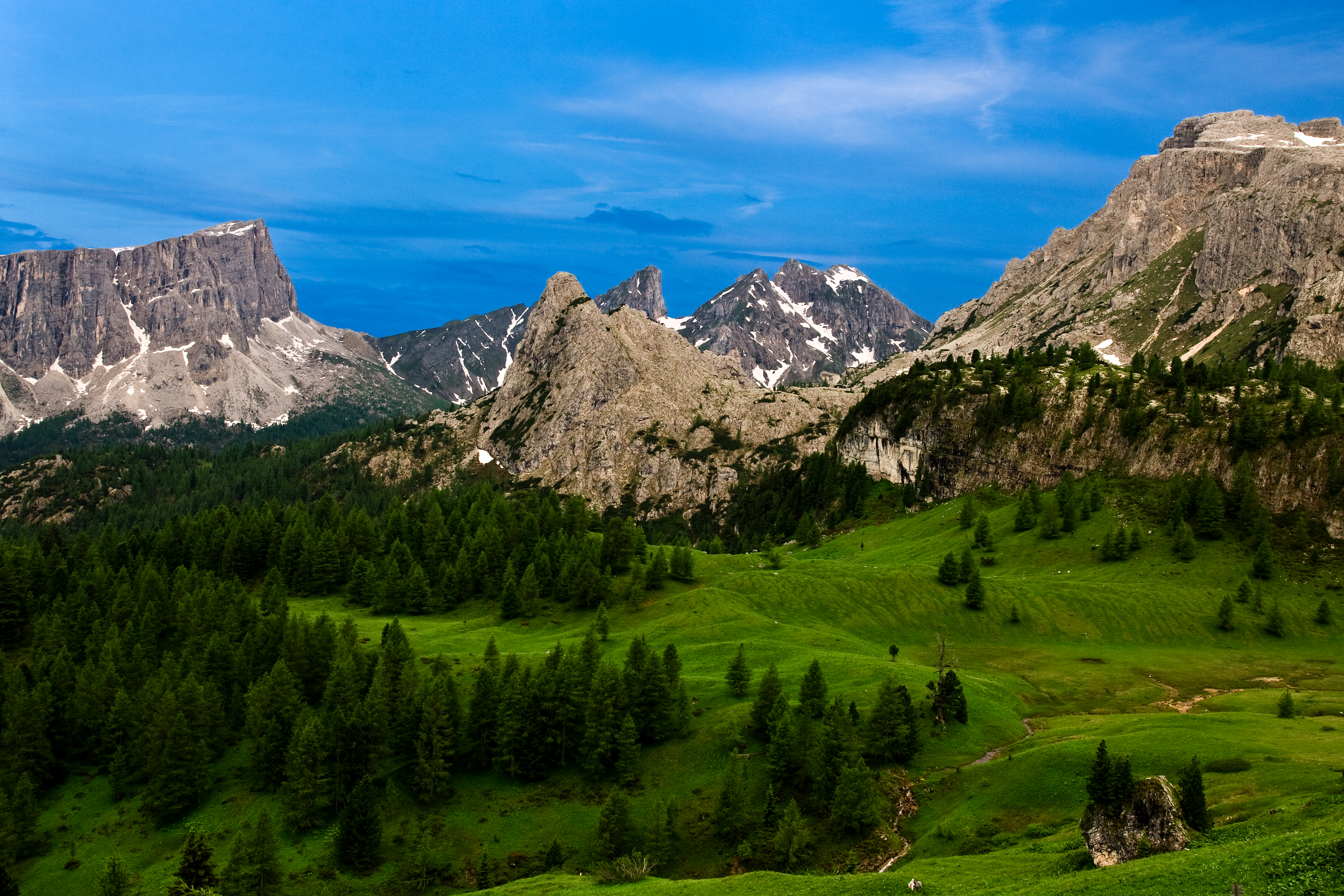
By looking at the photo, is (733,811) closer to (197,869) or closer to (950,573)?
(197,869)

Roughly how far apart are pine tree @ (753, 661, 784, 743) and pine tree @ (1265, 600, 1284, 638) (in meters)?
94.3

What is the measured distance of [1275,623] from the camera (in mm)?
134875

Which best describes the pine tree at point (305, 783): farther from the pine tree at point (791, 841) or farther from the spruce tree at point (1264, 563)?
the spruce tree at point (1264, 563)

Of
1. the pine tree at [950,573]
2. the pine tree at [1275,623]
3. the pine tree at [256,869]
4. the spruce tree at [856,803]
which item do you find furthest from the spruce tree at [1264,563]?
the pine tree at [256,869]

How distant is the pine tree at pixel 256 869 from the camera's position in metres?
76.4

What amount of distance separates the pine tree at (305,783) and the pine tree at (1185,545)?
153 meters

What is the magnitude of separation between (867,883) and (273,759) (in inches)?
2925

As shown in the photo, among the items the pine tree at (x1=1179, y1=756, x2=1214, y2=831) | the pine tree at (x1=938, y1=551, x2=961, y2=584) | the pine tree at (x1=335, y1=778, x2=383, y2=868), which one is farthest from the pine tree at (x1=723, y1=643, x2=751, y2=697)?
the pine tree at (x1=938, y1=551, x2=961, y2=584)

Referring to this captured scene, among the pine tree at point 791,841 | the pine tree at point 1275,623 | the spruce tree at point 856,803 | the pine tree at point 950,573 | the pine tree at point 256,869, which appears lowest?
the pine tree at point 256,869

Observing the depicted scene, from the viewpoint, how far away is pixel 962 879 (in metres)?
53.0

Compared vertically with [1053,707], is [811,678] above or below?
above

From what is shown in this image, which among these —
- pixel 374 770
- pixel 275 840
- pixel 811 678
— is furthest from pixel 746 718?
pixel 275 840

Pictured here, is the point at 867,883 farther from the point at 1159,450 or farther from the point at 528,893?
the point at 1159,450

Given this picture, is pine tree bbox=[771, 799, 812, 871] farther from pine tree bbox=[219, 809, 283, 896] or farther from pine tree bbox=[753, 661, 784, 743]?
pine tree bbox=[219, 809, 283, 896]
